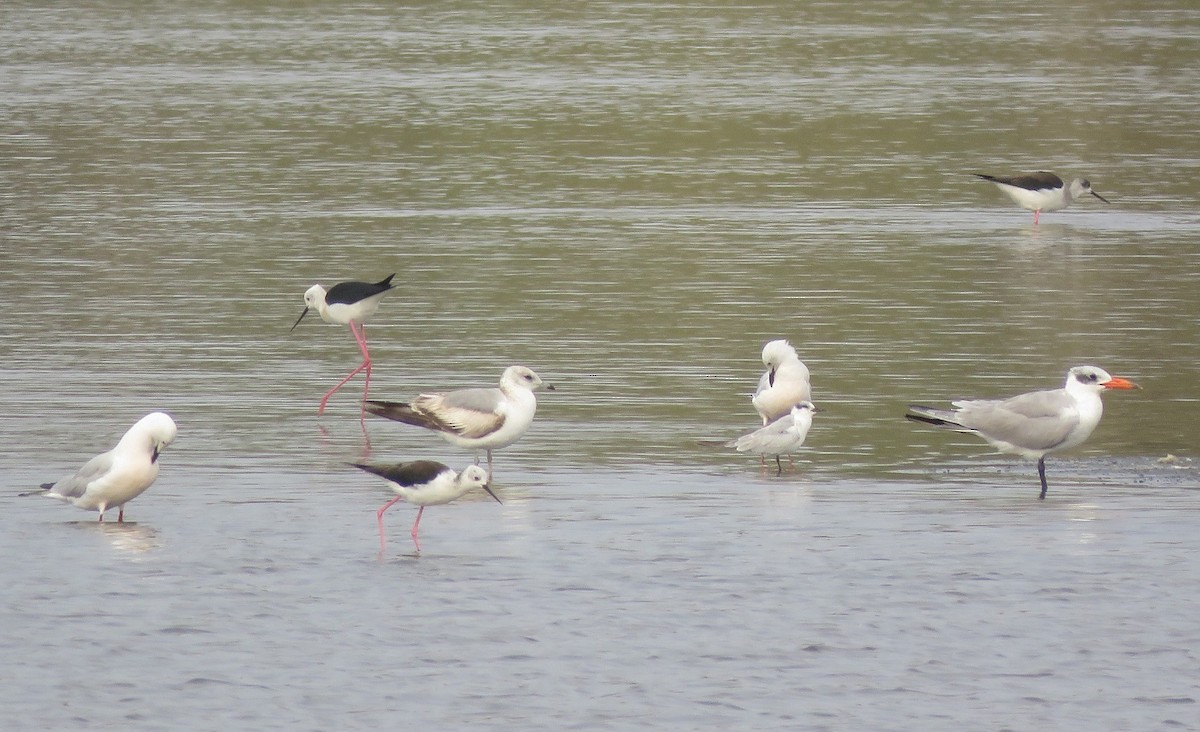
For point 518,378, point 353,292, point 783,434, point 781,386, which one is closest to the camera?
point 783,434

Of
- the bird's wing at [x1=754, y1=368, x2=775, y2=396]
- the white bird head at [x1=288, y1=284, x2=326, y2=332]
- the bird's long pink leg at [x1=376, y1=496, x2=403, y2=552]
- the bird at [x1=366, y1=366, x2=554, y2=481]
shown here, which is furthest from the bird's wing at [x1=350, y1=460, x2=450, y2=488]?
the white bird head at [x1=288, y1=284, x2=326, y2=332]

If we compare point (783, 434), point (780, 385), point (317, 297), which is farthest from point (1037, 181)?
point (783, 434)

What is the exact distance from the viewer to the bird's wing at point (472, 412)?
13.7 m

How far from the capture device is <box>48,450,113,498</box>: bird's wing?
1212 cm

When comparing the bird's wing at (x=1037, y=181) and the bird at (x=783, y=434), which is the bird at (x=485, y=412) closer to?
the bird at (x=783, y=434)

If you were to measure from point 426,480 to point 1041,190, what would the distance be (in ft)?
57.7

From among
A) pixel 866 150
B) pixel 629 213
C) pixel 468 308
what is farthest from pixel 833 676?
pixel 866 150

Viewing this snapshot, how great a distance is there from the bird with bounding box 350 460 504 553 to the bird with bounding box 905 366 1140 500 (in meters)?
2.93

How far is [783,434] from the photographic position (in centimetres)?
1369

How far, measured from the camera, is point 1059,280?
892 inches

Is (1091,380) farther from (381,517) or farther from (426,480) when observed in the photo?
(381,517)

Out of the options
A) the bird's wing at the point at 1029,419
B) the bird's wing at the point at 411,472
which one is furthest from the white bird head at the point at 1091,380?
the bird's wing at the point at 411,472

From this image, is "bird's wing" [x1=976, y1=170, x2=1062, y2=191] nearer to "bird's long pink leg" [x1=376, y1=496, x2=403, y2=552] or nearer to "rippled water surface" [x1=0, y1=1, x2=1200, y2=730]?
"rippled water surface" [x1=0, y1=1, x2=1200, y2=730]

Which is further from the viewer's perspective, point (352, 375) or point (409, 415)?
point (352, 375)
